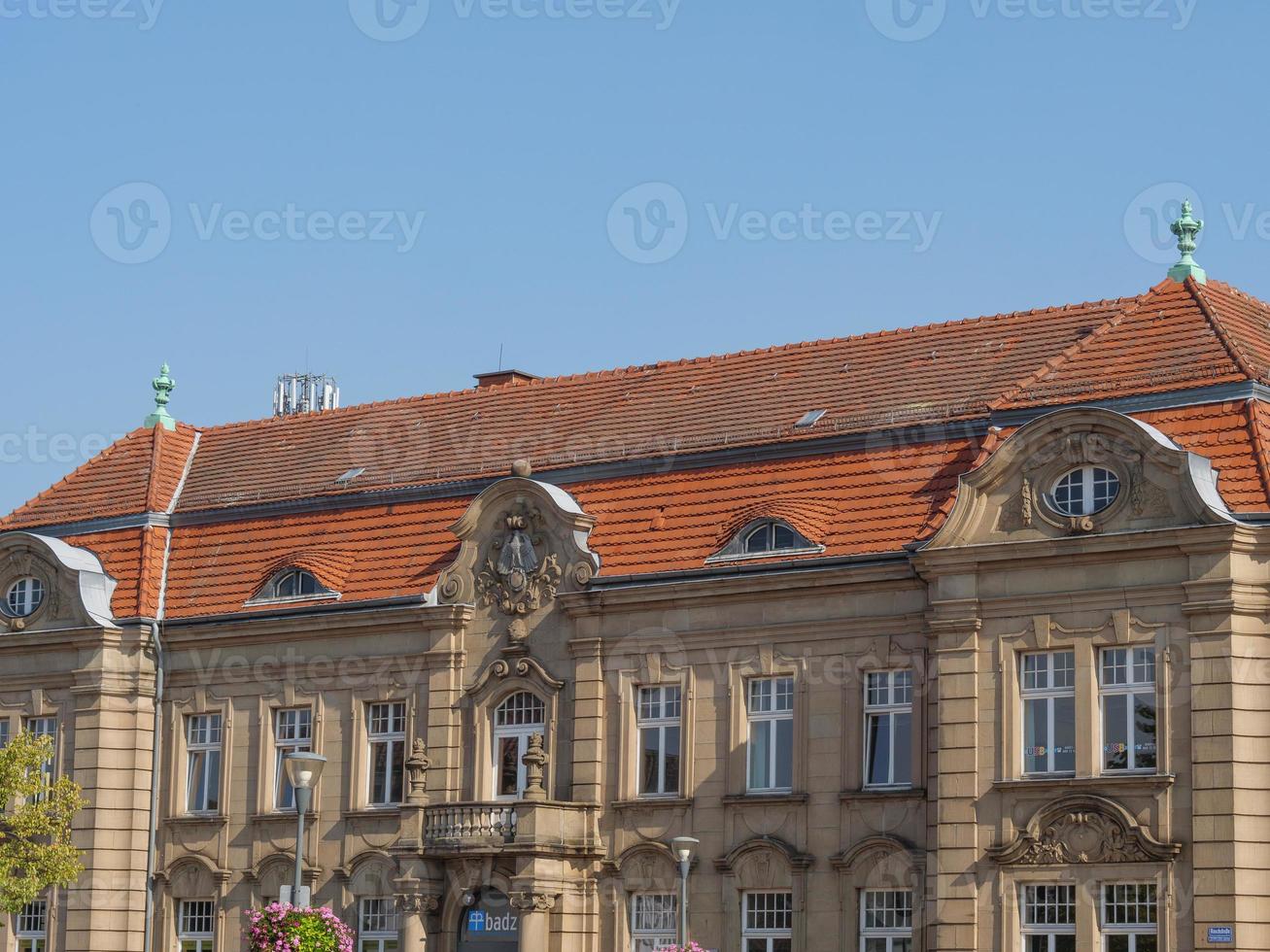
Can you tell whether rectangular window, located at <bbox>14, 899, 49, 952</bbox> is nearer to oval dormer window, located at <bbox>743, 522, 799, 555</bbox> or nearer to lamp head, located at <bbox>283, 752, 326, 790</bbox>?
lamp head, located at <bbox>283, 752, 326, 790</bbox>

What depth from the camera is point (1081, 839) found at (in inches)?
1581

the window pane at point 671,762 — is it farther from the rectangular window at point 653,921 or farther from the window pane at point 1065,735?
the window pane at point 1065,735

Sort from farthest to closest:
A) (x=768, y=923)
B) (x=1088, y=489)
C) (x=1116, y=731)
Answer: (x=768, y=923), (x=1088, y=489), (x=1116, y=731)

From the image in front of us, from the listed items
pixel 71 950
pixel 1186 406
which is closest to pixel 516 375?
pixel 71 950

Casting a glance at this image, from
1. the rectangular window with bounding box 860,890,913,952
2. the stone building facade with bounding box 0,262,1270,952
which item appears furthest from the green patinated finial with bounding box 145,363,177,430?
the rectangular window with bounding box 860,890,913,952

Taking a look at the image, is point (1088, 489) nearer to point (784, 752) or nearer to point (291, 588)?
point (784, 752)

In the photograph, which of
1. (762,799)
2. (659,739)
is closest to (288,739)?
(659,739)

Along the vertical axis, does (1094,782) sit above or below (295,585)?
below

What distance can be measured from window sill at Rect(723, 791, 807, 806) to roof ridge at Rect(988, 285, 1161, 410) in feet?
26.0

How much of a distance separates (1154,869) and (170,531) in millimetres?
25309

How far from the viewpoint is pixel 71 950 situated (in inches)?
2032

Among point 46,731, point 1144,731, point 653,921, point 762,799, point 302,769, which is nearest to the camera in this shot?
point 302,769

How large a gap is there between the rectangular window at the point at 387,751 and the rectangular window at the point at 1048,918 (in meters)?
14.3

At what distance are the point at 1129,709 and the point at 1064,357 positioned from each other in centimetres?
790
